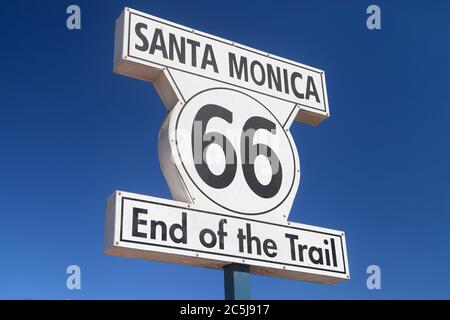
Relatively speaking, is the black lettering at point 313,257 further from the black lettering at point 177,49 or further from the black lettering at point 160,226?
the black lettering at point 177,49

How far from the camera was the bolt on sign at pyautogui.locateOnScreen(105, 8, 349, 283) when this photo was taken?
9.81 feet

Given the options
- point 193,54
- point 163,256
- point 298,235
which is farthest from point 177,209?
point 193,54

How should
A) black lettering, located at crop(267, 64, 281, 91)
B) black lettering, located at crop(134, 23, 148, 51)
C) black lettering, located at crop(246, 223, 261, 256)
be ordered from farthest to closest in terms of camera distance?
black lettering, located at crop(267, 64, 281, 91) → black lettering, located at crop(134, 23, 148, 51) → black lettering, located at crop(246, 223, 261, 256)

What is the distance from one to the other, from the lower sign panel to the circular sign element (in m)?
0.17

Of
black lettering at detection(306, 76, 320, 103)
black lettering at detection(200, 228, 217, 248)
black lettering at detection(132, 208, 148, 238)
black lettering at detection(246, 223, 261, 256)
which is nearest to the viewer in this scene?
black lettering at detection(132, 208, 148, 238)

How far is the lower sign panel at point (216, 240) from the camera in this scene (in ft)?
9.51

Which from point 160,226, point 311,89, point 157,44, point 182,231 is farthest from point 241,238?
point 311,89

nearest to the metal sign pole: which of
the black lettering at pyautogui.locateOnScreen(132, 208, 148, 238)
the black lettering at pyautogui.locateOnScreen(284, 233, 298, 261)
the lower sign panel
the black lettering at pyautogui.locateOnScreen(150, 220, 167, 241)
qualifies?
the lower sign panel

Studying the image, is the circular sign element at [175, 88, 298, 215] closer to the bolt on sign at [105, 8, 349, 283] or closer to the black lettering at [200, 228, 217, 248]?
the bolt on sign at [105, 8, 349, 283]

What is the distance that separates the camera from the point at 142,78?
3.57 meters

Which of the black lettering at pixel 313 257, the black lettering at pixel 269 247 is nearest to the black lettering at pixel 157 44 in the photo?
the black lettering at pixel 269 247

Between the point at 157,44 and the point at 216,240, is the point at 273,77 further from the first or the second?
the point at 216,240
